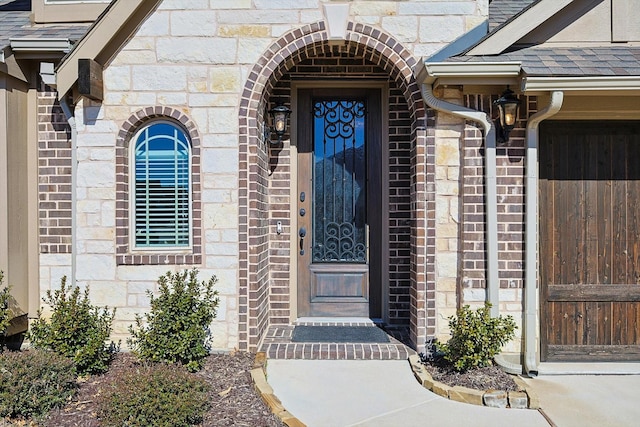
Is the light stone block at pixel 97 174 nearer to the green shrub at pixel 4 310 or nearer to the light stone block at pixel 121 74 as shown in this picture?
the light stone block at pixel 121 74

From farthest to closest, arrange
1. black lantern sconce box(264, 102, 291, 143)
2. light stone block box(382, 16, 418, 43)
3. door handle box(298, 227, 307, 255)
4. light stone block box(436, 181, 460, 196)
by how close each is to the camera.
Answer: door handle box(298, 227, 307, 255), black lantern sconce box(264, 102, 291, 143), light stone block box(382, 16, 418, 43), light stone block box(436, 181, 460, 196)

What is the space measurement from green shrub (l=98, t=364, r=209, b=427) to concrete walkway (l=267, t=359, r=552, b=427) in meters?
0.77

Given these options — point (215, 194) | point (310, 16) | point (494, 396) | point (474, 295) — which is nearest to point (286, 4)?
A: point (310, 16)

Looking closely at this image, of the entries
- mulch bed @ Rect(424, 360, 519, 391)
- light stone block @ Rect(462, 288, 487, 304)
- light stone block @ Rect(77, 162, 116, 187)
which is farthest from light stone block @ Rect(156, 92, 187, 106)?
mulch bed @ Rect(424, 360, 519, 391)

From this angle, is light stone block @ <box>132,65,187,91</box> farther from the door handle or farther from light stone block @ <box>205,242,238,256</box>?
the door handle

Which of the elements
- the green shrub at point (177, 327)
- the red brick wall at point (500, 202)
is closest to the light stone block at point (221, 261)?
the green shrub at point (177, 327)

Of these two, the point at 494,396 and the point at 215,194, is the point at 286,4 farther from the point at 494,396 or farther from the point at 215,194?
the point at 494,396

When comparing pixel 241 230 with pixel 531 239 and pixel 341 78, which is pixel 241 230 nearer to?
pixel 341 78

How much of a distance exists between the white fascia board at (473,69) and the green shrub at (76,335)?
3.78 meters

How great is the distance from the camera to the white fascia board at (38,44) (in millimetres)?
4672

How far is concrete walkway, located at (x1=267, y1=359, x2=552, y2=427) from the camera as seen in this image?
Result: 3617mm

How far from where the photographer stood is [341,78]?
5738 mm

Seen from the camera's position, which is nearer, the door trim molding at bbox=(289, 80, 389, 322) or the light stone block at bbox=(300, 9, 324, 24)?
the light stone block at bbox=(300, 9, 324, 24)

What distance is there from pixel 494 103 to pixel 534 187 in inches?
33.9
